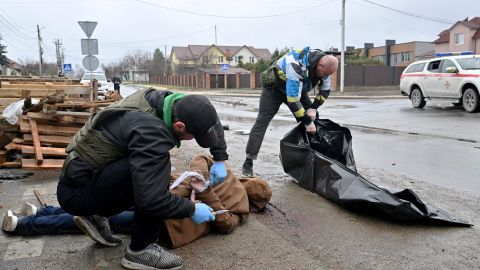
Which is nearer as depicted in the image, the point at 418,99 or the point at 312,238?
the point at 312,238

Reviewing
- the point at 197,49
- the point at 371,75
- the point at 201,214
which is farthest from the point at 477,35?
the point at 197,49

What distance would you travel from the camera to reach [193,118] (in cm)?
256

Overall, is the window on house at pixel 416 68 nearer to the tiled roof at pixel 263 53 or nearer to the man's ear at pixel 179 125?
the man's ear at pixel 179 125

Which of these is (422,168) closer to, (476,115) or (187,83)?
(476,115)

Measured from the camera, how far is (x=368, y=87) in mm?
35625

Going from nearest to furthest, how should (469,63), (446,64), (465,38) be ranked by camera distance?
1. (469,63)
2. (446,64)
3. (465,38)

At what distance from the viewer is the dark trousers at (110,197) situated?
271cm

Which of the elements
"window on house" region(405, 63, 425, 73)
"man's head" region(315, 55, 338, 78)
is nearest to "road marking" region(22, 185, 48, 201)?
"man's head" region(315, 55, 338, 78)

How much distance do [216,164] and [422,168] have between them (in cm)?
389

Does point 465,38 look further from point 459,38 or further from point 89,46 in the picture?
point 89,46

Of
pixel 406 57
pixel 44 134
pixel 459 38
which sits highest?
pixel 459 38

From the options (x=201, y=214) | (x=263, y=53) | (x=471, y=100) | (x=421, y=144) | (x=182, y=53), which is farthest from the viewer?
(x=263, y=53)

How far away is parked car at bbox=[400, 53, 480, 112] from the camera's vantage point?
43.9ft

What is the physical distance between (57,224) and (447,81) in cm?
1362
